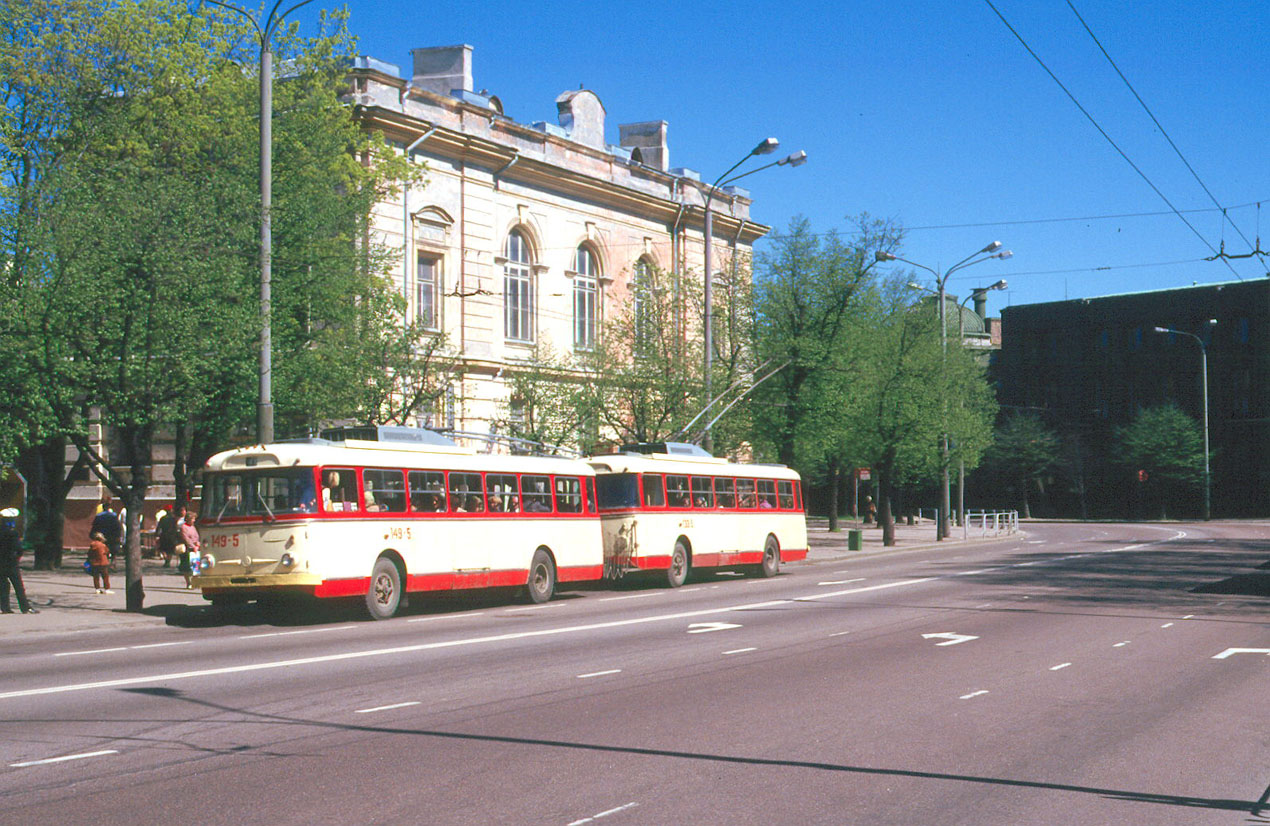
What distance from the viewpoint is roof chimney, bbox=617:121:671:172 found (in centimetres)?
5606

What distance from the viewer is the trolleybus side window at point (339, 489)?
20266 mm

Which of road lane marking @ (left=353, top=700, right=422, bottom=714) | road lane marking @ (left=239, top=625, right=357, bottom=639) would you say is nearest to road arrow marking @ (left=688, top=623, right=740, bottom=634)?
road lane marking @ (left=239, top=625, right=357, bottom=639)

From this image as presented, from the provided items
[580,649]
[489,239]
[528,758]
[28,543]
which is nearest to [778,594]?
[580,649]

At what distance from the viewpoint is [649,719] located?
35.8ft

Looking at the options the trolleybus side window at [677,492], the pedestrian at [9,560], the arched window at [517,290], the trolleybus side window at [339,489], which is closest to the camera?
the trolleybus side window at [339,489]

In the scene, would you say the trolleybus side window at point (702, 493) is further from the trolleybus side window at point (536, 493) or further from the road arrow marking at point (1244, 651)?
the road arrow marking at point (1244, 651)

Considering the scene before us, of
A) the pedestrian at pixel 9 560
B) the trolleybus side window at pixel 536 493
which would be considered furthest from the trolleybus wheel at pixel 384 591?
the pedestrian at pixel 9 560

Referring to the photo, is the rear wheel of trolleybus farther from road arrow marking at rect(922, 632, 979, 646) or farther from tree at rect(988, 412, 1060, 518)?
tree at rect(988, 412, 1060, 518)

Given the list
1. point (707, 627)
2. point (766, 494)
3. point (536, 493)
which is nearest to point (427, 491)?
point (536, 493)

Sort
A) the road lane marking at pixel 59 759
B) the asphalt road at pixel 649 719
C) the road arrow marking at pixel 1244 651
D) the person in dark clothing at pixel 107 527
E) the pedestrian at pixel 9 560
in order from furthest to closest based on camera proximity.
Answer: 1. the person in dark clothing at pixel 107 527
2. the pedestrian at pixel 9 560
3. the road arrow marking at pixel 1244 651
4. the road lane marking at pixel 59 759
5. the asphalt road at pixel 649 719

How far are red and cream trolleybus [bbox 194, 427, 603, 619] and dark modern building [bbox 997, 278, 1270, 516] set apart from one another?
72000mm

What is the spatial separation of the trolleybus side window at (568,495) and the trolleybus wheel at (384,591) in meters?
4.93

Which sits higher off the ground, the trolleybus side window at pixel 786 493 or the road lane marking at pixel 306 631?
the trolleybus side window at pixel 786 493

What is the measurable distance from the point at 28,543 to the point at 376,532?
82.4 feet
